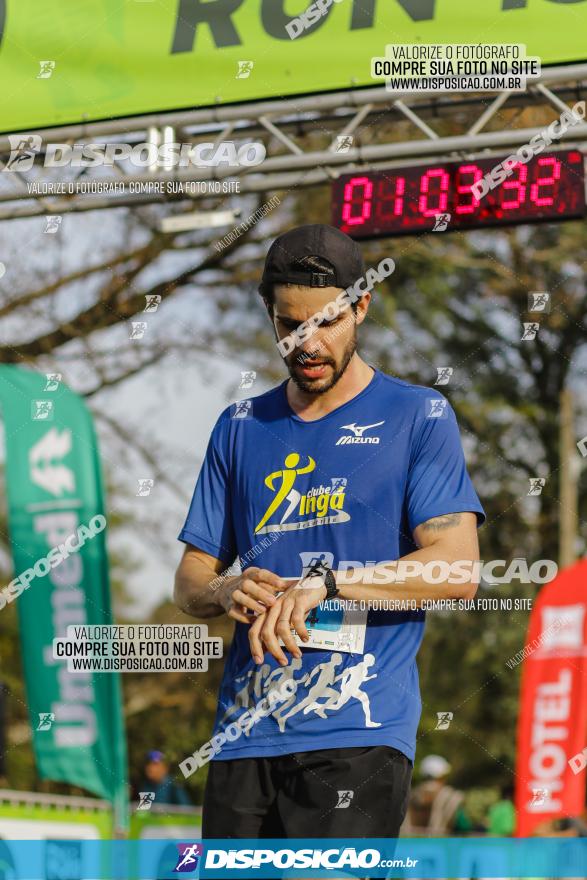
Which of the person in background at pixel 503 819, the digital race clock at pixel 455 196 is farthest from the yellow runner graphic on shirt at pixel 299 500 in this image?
the person in background at pixel 503 819

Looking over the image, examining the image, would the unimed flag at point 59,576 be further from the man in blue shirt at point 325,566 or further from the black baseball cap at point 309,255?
the black baseball cap at point 309,255

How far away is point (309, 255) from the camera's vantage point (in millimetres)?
2697

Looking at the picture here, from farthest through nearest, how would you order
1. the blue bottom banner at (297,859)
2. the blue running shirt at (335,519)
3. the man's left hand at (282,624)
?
the blue running shirt at (335,519), the blue bottom banner at (297,859), the man's left hand at (282,624)

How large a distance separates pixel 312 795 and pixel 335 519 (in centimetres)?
62

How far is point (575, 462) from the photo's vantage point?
50.9 ft

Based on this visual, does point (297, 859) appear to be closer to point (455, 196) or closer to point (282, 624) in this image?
point (282, 624)

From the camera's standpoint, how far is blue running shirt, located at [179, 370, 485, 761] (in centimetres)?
261

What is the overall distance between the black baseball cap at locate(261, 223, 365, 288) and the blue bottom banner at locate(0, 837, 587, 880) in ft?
4.07

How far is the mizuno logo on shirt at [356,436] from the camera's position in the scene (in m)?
2.78

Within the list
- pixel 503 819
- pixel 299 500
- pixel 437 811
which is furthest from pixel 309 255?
pixel 437 811

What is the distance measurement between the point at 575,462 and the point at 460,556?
13332mm

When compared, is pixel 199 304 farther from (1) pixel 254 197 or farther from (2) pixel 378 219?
(2) pixel 378 219

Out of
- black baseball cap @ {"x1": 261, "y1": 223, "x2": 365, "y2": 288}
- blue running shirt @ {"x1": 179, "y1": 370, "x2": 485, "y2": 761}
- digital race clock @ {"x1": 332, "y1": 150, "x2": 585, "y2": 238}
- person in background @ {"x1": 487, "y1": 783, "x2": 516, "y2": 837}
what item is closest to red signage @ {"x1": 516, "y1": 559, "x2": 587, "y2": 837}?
person in background @ {"x1": 487, "y1": 783, "x2": 516, "y2": 837}

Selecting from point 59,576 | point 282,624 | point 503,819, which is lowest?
point 503,819
